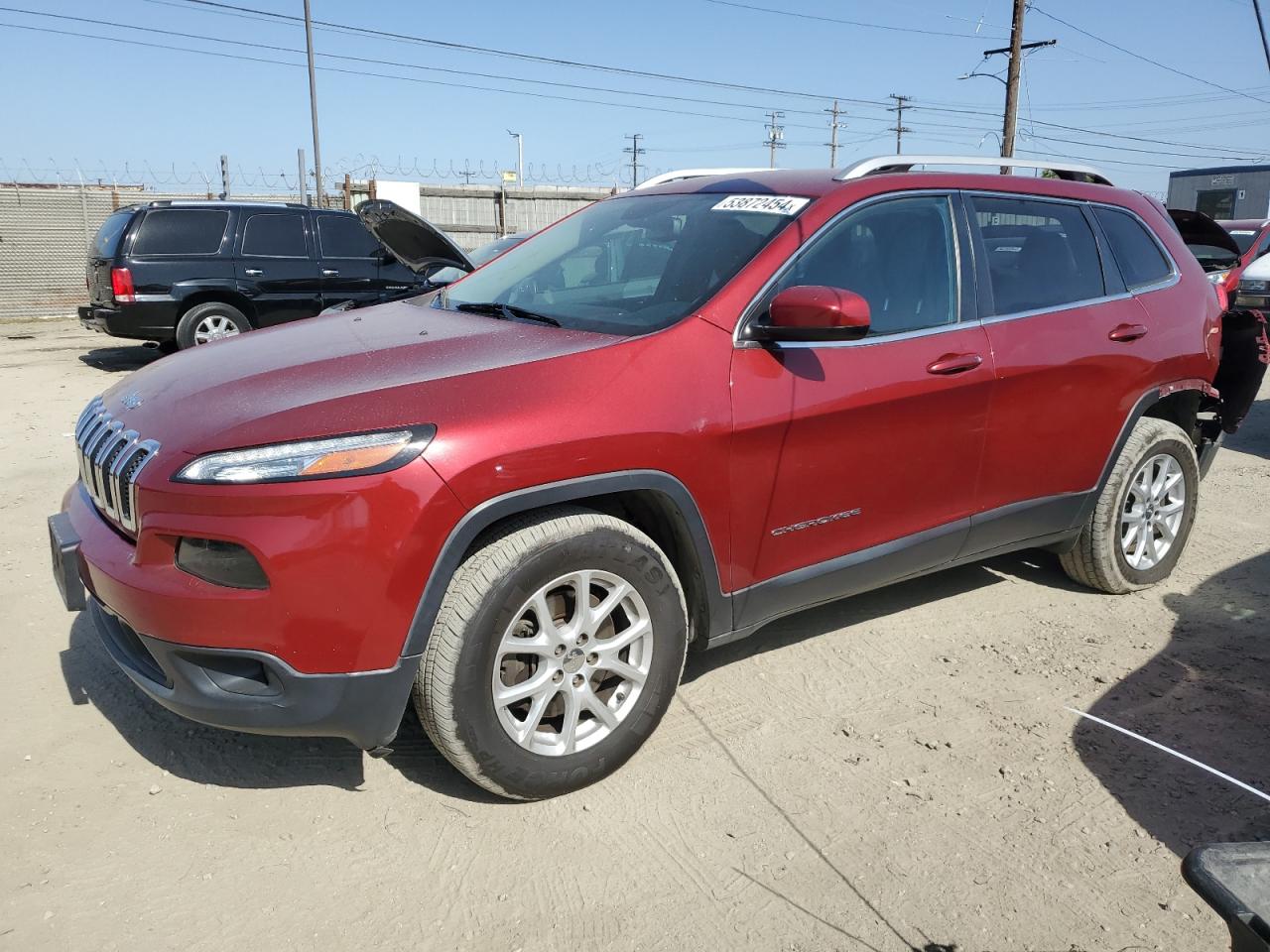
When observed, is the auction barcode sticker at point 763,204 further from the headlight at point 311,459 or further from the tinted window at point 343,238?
the tinted window at point 343,238

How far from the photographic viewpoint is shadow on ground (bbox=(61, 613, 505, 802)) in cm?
301

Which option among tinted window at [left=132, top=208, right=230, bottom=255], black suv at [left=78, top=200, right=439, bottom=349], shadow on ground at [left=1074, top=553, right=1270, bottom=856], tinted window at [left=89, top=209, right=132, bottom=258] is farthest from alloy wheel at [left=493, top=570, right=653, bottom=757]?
tinted window at [left=89, top=209, right=132, bottom=258]

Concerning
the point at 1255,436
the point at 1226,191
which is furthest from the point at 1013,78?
the point at 1255,436

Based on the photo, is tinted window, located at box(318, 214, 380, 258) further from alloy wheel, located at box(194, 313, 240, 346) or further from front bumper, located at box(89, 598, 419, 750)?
front bumper, located at box(89, 598, 419, 750)

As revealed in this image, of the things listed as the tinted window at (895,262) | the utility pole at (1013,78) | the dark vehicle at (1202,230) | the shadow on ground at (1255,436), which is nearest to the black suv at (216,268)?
the dark vehicle at (1202,230)

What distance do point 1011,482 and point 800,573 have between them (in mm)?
1105

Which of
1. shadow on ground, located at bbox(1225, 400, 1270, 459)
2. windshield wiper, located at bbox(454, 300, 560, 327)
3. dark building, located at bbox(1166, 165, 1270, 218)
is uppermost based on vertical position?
dark building, located at bbox(1166, 165, 1270, 218)

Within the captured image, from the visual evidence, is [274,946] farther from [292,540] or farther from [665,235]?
[665,235]

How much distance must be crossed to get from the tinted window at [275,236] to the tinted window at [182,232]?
0.87 feet

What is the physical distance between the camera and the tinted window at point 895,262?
10.9 feet

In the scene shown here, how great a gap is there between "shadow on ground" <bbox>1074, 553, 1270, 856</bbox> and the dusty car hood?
2094 mm

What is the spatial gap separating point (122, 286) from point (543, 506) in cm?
917

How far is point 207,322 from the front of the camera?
34.7 ft

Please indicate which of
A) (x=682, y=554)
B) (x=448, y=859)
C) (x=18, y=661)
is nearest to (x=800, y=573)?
(x=682, y=554)
